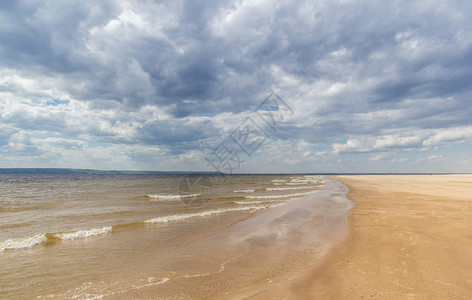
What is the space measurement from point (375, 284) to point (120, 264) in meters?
6.88

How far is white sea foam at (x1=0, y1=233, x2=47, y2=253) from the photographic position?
8.41 meters

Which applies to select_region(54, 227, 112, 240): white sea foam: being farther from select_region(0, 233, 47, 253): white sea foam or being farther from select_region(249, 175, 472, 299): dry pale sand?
select_region(249, 175, 472, 299): dry pale sand

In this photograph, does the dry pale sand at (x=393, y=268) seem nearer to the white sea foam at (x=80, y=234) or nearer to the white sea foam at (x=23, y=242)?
the white sea foam at (x=80, y=234)

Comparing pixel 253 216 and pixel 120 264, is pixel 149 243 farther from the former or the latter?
pixel 253 216

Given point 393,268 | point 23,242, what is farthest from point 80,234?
point 393,268

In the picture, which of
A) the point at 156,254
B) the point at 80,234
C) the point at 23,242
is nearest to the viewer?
the point at 156,254

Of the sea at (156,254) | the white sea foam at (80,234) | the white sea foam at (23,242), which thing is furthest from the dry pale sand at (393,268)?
the white sea foam at (23,242)

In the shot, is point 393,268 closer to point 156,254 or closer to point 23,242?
point 156,254

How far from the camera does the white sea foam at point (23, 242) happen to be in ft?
27.6

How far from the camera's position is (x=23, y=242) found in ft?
28.9

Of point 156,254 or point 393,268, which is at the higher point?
point 393,268

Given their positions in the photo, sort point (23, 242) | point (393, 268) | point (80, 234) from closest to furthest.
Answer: point (393, 268), point (23, 242), point (80, 234)

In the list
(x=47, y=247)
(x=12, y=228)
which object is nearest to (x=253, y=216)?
(x=47, y=247)

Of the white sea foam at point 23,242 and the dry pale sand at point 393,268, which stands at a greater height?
the dry pale sand at point 393,268
